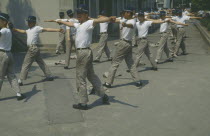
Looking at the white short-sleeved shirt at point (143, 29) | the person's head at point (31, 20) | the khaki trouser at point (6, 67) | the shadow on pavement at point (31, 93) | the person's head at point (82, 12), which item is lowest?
the shadow on pavement at point (31, 93)

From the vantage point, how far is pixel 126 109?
6.38m

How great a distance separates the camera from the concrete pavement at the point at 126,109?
17.4 feet

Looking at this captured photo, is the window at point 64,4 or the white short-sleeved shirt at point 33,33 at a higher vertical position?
the window at point 64,4

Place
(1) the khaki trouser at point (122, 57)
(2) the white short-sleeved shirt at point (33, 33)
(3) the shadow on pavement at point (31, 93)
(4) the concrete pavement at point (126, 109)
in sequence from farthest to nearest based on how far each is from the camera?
(2) the white short-sleeved shirt at point (33, 33) < (1) the khaki trouser at point (122, 57) < (3) the shadow on pavement at point (31, 93) < (4) the concrete pavement at point (126, 109)

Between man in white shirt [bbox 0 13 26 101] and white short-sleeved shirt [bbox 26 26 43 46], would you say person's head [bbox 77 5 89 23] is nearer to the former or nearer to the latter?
man in white shirt [bbox 0 13 26 101]

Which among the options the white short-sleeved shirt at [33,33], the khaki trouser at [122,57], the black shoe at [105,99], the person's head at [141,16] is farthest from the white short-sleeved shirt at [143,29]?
the black shoe at [105,99]

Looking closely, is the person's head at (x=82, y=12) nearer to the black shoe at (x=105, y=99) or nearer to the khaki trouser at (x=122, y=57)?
the black shoe at (x=105, y=99)

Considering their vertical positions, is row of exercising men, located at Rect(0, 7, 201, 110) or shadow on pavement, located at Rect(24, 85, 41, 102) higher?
row of exercising men, located at Rect(0, 7, 201, 110)

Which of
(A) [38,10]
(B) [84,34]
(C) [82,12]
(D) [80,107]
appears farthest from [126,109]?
(A) [38,10]

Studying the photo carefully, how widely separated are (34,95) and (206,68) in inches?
239

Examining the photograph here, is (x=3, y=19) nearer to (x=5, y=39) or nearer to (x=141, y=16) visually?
(x=5, y=39)

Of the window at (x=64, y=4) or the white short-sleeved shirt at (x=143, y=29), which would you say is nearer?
the white short-sleeved shirt at (x=143, y=29)

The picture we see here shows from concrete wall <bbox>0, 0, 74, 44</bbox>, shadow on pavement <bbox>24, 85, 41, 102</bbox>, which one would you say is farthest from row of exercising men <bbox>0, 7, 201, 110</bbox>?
→ concrete wall <bbox>0, 0, 74, 44</bbox>

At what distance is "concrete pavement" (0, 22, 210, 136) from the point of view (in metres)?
5.30
